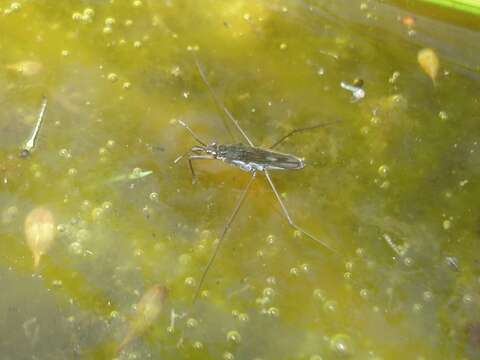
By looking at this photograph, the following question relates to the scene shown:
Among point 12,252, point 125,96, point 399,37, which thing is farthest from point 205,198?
point 399,37

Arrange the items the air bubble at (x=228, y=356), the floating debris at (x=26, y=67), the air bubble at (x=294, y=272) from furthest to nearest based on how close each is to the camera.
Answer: the floating debris at (x=26, y=67) < the air bubble at (x=294, y=272) < the air bubble at (x=228, y=356)

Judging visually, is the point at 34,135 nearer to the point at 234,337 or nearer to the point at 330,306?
the point at 234,337

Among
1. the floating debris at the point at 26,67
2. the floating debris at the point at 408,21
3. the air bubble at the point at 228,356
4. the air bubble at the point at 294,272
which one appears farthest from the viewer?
the floating debris at the point at 408,21

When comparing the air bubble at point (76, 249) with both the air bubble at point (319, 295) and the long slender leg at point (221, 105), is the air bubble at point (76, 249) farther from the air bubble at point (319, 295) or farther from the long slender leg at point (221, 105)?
the air bubble at point (319, 295)

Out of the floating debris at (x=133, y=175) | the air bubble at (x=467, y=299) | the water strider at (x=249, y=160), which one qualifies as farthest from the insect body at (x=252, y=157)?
the air bubble at (x=467, y=299)

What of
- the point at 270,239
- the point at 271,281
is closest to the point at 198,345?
the point at 271,281

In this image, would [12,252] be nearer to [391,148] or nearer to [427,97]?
[391,148]
